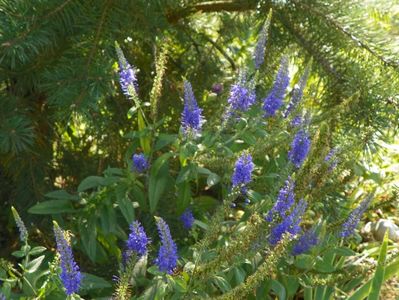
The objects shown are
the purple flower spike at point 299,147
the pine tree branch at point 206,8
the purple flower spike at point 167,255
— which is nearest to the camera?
the purple flower spike at point 167,255

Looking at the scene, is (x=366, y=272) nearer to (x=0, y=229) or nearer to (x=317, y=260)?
(x=317, y=260)

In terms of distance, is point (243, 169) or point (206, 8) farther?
point (206, 8)

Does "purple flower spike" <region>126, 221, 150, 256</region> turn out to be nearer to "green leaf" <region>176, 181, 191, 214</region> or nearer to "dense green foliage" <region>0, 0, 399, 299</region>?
"dense green foliage" <region>0, 0, 399, 299</region>

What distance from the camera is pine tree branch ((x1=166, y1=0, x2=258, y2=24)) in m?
2.12

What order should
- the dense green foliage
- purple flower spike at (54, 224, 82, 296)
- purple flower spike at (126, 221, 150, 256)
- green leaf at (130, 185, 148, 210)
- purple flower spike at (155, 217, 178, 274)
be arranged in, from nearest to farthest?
purple flower spike at (54, 224, 82, 296) → purple flower spike at (155, 217, 178, 274) → purple flower spike at (126, 221, 150, 256) → the dense green foliage → green leaf at (130, 185, 148, 210)

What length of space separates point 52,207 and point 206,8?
843 millimetres

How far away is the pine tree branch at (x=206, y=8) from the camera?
212 centimetres

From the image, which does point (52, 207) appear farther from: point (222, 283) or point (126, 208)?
point (222, 283)

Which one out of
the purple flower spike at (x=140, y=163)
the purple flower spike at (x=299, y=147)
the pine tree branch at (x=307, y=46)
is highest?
the pine tree branch at (x=307, y=46)

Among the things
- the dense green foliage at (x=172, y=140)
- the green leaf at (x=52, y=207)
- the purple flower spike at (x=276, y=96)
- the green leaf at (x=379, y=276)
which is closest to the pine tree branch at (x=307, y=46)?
the dense green foliage at (x=172, y=140)

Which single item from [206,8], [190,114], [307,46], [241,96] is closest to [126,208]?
[190,114]

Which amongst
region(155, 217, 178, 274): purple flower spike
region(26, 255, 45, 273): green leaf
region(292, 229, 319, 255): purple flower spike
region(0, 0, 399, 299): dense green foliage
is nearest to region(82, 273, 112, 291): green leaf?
region(0, 0, 399, 299): dense green foliage

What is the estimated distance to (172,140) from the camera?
1.71m

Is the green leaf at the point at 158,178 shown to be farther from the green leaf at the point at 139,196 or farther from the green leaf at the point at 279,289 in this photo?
the green leaf at the point at 279,289
